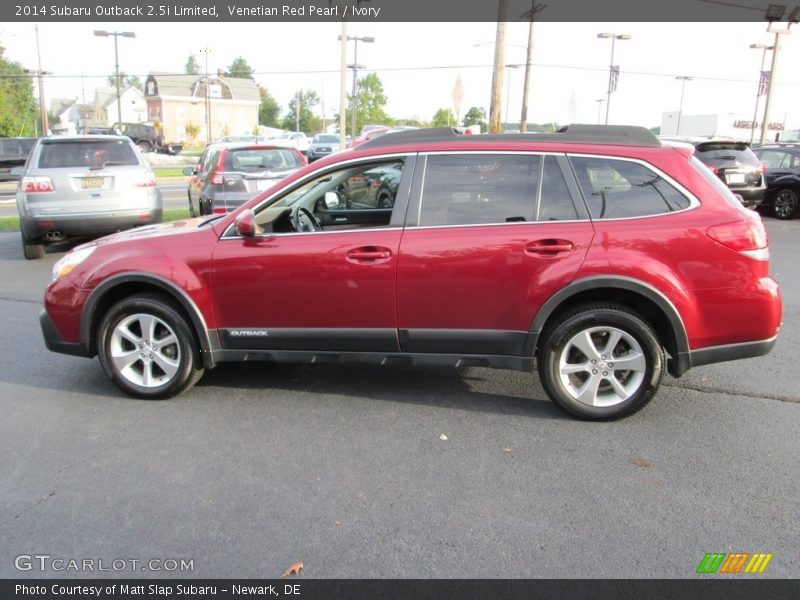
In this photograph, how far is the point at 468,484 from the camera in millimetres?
3426

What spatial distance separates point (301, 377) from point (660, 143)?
3020mm

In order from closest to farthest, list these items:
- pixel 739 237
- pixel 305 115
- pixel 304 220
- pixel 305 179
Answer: pixel 739 237, pixel 305 179, pixel 304 220, pixel 305 115

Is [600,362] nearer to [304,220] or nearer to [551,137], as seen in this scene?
[551,137]

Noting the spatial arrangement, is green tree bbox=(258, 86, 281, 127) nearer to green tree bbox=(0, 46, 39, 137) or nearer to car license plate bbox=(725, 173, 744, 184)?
green tree bbox=(0, 46, 39, 137)

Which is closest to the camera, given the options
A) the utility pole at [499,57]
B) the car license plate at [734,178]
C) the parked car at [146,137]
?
the car license plate at [734,178]

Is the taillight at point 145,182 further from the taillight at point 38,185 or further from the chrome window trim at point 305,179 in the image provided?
the chrome window trim at point 305,179

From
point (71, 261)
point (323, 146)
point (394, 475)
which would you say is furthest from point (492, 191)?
point (323, 146)

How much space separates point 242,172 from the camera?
429 inches

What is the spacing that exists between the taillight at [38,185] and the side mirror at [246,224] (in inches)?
251

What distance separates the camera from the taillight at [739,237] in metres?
3.90

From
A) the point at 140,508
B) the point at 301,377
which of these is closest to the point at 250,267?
the point at 301,377

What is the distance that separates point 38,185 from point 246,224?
658 centimetres

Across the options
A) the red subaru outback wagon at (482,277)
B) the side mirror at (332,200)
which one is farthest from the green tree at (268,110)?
the red subaru outback wagon at (482,277)

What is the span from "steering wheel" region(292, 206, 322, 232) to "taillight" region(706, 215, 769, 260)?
9.05ft
